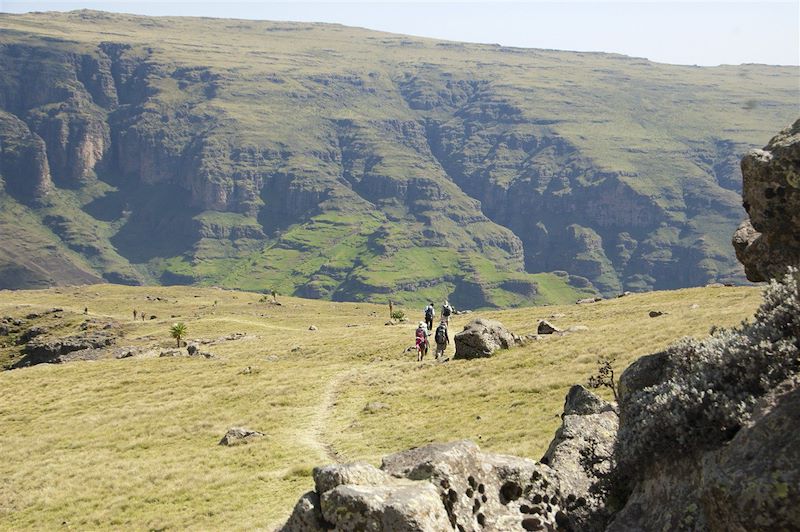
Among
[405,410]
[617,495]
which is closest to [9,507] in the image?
[405,410]

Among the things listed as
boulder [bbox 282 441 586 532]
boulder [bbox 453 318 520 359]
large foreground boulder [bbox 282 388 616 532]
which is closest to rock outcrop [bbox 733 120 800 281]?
large foreground boulder [bbox 282 388 616 532]

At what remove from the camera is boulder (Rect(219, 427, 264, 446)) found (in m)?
41.3

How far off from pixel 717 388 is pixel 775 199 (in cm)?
555

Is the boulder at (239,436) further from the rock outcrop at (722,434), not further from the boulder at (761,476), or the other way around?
the boulder at (761,476)

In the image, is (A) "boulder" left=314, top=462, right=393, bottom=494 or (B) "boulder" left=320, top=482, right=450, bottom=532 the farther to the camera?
(A) "boulder" left=314, top=462, right=393, bottom=494

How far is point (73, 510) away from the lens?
3288 centimetres

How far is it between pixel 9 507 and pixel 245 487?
40.6ft

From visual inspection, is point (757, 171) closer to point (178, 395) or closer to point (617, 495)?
point (617, 495)

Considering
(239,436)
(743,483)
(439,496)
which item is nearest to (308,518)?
(439,496)

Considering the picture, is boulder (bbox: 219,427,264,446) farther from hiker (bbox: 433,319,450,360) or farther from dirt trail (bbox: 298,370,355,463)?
hiker (bbox: 433,319,450,360)

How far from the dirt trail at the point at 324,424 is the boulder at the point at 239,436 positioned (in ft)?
9.69

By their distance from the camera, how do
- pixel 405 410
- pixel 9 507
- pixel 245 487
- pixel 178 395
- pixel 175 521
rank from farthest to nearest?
pixel 178 395 → pixel 405 410 → pixel 9 507 → pixel 245 487 → pixel 175 521

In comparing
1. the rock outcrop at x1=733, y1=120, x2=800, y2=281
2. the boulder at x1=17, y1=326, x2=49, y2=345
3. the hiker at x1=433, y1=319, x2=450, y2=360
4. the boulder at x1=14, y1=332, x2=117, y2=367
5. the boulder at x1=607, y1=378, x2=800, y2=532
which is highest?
the rock outcrop at x1=733, y1=120, x2=800, y2=281

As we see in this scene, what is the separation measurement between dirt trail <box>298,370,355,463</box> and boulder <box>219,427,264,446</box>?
9.69ft
